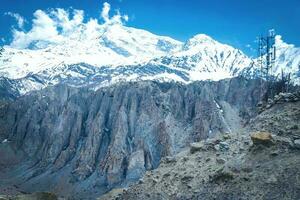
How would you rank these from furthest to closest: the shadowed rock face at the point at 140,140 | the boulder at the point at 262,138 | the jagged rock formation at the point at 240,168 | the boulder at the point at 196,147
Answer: the shadowed rock face at the point at 140,140 < the boulder at the point at 196,147 < the boulder at the point at 262,138 < the jagged rock formation at the point at 240,168

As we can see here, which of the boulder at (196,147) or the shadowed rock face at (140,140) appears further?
the shadowed rock face at (140,140)

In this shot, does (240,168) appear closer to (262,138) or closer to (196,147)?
(262,138)

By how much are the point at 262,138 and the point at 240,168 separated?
262 centimetres

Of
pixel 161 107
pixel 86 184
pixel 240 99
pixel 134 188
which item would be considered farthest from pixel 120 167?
pixel 134 188

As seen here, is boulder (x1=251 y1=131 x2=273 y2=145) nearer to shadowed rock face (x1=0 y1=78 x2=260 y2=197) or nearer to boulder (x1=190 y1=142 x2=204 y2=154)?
boulder (x1=190 y1=142 x2=204 y2=154)

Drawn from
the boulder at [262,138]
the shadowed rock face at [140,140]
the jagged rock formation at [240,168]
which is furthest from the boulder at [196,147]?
the shadowed rock face at [140,140]

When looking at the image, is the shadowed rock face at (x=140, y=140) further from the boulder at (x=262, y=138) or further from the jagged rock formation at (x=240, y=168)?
the boulder at (x=262, y=138)

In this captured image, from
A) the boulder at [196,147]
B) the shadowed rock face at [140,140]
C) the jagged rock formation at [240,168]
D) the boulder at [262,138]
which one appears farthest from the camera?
the shadowed rock face at [140,140]

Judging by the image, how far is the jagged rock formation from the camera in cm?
2702

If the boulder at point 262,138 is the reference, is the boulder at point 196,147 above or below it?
below

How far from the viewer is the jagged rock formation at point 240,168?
2702 cm

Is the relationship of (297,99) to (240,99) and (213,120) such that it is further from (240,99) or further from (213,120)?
(240,99)

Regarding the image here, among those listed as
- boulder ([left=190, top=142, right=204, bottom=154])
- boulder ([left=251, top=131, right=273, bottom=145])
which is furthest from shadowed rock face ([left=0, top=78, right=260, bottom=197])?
boulder ([left=251, top=131, right=273, bottom=145])

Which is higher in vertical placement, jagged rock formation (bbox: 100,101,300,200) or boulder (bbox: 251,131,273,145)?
boulder (bbox: 251,131,273,145)
